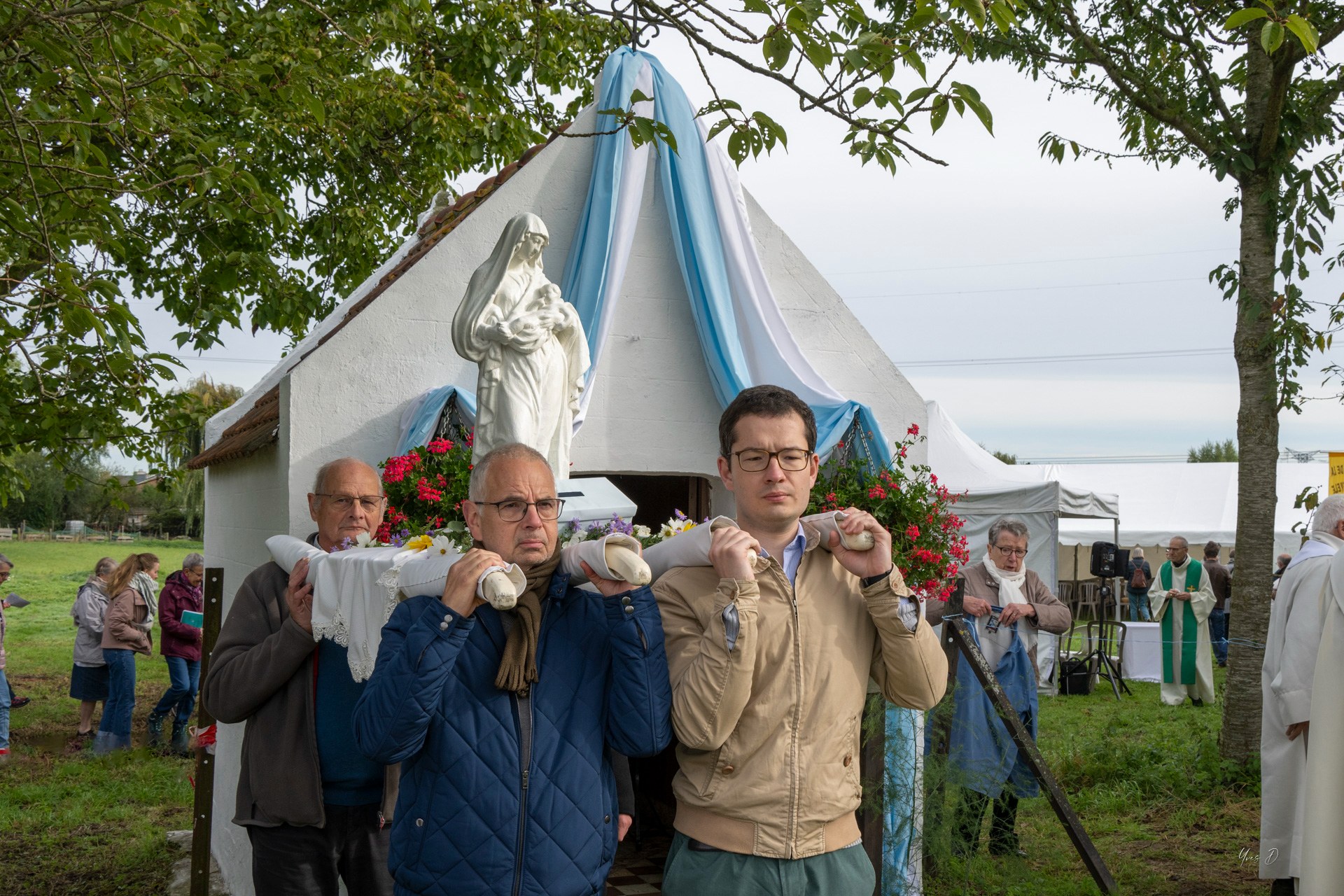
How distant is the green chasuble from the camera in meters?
12.7

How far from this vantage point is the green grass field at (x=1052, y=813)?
6.40 m

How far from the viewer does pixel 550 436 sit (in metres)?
5.77

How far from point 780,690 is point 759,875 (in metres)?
0.40

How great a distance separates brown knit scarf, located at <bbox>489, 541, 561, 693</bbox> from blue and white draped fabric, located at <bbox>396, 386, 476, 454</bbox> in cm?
328

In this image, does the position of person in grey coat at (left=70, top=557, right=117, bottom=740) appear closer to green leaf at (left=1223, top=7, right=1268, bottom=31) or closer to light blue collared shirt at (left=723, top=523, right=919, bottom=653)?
light blue collared shirt at (left=723, top=523, right=919, bottom=653)

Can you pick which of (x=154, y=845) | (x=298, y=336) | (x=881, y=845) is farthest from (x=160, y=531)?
(x=881, y=845)

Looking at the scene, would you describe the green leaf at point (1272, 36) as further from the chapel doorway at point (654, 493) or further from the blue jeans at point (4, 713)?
the blue jeans at point (4, 713)

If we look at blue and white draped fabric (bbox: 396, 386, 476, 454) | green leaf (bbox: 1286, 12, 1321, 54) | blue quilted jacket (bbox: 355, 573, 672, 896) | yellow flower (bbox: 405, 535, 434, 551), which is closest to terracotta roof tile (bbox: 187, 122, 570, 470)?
blue and white draped fabric (bbox: 396, 386, 476, 454)

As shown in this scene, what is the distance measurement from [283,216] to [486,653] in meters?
3.75

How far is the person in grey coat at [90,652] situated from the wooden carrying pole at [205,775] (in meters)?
5.85

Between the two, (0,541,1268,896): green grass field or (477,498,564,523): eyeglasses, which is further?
(0,541,1268,896): green grass field

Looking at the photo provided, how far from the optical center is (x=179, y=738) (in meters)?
11.2

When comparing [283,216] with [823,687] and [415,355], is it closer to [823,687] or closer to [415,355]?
[415,355]

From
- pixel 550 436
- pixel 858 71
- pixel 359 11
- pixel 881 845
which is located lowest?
pixel 881 845
